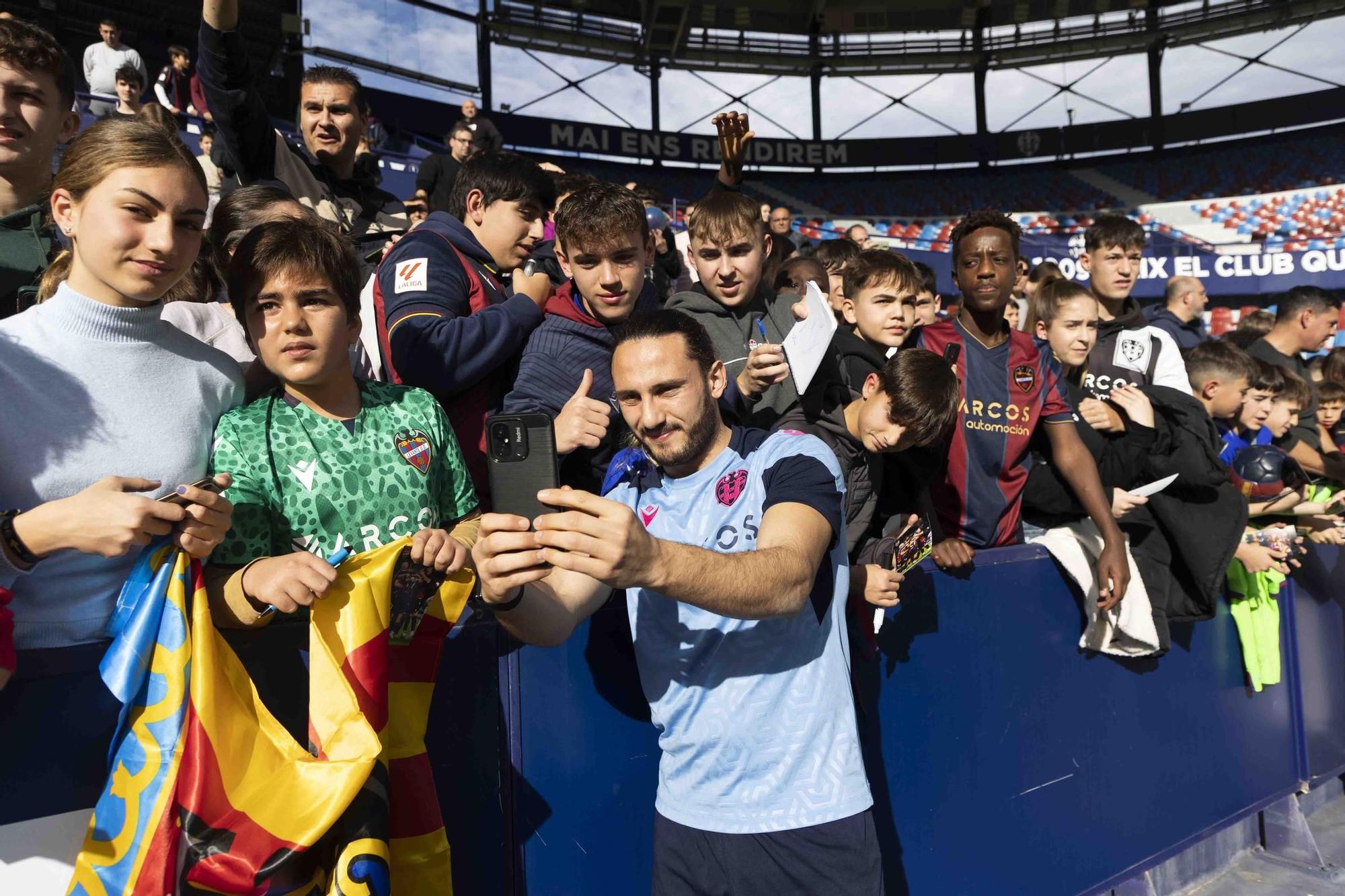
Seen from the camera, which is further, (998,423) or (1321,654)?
(1321,654)

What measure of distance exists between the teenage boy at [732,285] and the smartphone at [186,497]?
1.54 metres

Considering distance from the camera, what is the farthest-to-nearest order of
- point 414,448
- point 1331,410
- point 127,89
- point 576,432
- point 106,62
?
point 106,62
point 127,89
point 1331,410
point 576,432
point 414,448

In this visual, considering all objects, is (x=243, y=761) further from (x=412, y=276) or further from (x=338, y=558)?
(x=412, y=276)

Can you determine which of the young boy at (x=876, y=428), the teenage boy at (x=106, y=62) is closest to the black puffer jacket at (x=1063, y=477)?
the young boy at (x=876, y=428)

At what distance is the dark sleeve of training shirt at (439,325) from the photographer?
2.36m

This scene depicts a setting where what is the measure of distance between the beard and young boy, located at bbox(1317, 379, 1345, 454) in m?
4.76

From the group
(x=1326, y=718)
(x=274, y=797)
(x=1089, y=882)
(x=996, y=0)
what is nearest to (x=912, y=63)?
(x=996, y=0)

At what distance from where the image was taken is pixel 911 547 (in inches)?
91.8

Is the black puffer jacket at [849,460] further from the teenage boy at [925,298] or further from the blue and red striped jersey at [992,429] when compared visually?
the teenage boy at [925,298]

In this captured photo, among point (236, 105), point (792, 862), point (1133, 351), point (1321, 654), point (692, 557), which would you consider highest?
point (236, 105)

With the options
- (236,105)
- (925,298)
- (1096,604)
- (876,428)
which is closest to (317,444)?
(876,428)

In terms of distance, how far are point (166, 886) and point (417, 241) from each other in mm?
1748

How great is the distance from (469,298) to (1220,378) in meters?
3.45

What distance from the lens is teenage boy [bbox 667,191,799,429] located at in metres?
2.80
